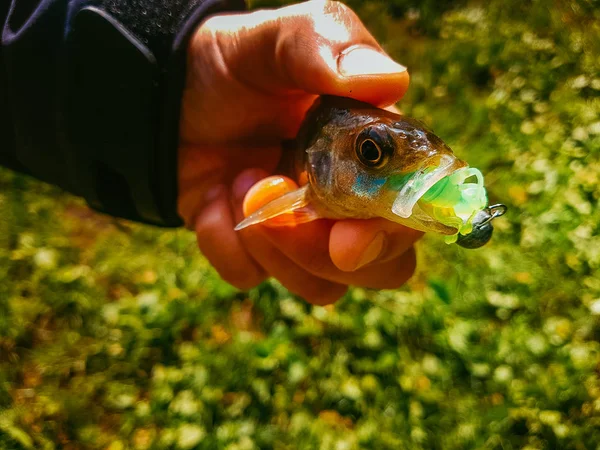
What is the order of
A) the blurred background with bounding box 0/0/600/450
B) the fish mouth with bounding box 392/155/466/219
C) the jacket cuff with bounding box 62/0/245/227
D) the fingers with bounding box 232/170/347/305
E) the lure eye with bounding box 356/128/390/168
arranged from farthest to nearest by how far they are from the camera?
the blurred background with bounding box 0/0/600/450 < the fingers with bounding box 232/170/347/305 < the jacket cuff with bounding box 62/0/245/227 < the lure eye with bounding box 356/128/390/168 < the fish mouth with bounding box 392/155/466/219

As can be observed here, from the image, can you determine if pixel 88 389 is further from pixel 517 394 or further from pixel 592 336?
pixel 592 336

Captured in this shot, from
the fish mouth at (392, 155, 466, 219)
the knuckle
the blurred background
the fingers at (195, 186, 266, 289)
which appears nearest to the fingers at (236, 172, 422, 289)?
the fingers at (195, 186, 266, 289)

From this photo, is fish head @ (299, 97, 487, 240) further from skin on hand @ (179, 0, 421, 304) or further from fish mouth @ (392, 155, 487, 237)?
skin on hand @ (179, 0, 421, 304)

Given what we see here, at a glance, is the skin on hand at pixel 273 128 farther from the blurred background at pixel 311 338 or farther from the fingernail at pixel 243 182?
the blurred background at pixel 311 338

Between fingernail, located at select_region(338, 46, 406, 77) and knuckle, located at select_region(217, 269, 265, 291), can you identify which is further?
knuckle, located at select_region(217, 269, 265, 291)

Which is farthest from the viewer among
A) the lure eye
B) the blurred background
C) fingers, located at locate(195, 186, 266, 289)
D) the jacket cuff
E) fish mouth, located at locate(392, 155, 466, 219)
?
the blurred background

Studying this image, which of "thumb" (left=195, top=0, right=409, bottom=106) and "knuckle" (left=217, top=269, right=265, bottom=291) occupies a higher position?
"thumb" (left=195, top=0, right=409, bottom=106)

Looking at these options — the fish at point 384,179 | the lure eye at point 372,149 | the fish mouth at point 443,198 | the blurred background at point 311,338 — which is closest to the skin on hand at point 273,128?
the fish at point 384,179

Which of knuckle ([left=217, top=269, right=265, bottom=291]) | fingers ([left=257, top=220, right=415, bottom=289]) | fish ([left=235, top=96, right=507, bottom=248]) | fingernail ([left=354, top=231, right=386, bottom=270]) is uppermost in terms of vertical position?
fish ([left=235, top=96, right=507, bottom=248])
